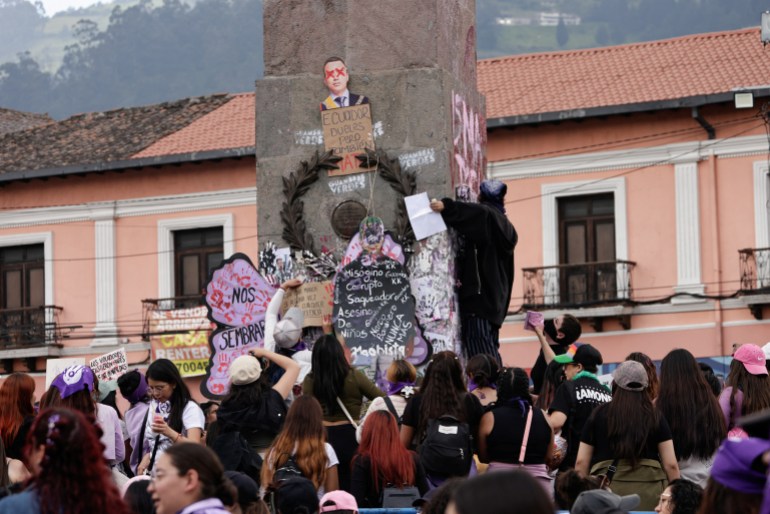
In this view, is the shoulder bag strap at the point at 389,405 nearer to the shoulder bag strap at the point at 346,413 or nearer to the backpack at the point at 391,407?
the backpack at the point at 391,407

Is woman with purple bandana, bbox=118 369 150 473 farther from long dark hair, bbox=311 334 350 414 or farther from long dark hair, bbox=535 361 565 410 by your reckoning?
long dark hair, bbox=535 361 565 410

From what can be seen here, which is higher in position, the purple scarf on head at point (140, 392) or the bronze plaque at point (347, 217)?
the bronze plaque at point (347, 217)

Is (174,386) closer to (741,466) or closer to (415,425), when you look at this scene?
(415,425)

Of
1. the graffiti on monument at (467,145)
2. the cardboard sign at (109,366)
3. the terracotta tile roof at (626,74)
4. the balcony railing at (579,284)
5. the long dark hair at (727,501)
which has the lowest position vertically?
the long dark hair at (727,501)

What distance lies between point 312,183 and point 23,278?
89.2ft

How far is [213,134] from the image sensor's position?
37281 mm

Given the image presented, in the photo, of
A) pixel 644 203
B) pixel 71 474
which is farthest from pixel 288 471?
pixel 644 203

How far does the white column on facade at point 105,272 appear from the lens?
37375 mm

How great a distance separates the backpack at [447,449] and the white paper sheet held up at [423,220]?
2.69 meters

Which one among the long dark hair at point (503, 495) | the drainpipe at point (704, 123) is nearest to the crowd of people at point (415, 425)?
the long dark hair at point (503, 495)

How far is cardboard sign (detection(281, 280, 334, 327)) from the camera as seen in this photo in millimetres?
12141

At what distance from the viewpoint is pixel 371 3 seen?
39.9ft

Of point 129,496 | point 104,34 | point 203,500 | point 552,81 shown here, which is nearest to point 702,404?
point 129,496

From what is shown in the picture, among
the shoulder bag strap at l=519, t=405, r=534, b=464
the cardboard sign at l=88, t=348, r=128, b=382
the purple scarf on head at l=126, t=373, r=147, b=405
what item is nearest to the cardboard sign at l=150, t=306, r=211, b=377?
the cardboard sign at l=88, t=348, r=128, b=382
